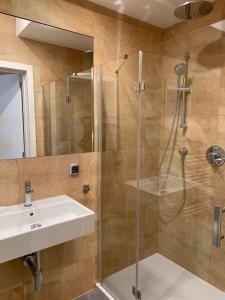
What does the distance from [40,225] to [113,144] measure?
3.03 feet

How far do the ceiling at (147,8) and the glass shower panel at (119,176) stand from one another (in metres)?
0.46

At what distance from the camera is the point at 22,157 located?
1.71 m

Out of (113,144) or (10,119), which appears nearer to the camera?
(10,119)

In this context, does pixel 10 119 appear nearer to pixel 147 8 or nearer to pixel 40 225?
pixel 40 225

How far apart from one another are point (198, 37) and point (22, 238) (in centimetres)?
204

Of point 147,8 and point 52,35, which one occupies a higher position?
point 147,8

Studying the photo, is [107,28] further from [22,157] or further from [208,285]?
[208,285]

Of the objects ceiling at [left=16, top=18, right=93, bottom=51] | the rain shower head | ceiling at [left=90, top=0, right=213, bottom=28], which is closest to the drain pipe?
ceiling at [left=16, top=18, right=93, bottom=51]

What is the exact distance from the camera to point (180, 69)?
207 centimetres

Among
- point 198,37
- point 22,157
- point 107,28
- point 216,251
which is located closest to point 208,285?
point 216,251

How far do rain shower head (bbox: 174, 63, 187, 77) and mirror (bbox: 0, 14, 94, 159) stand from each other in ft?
2.50

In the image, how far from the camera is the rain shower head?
205cm

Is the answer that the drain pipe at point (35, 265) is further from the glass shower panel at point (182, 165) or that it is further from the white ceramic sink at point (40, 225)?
the glass shower panel at point (182, 165)

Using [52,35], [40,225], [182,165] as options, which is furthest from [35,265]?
[52,35]
